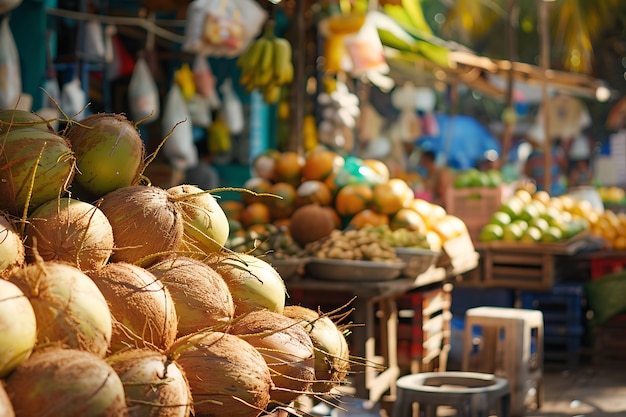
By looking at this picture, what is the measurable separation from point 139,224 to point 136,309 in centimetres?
27

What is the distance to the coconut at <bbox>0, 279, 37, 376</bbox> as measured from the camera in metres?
1.26

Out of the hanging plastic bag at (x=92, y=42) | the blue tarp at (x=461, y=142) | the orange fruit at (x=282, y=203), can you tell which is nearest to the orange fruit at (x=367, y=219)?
the orange fruit at (x=282, y=203)

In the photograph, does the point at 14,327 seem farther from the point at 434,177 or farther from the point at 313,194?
the point at 434,177

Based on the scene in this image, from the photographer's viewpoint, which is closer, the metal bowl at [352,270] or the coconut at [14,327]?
the coconut at [14,327]

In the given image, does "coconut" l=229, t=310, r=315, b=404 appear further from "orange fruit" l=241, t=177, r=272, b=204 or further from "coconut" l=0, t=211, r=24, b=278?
"orange fruit" l=241, t=177, r=272, b=204

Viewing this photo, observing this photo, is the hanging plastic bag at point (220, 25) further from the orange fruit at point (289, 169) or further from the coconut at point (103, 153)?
the coconut at point (103, 153)

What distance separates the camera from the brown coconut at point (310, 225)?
4.96 meters

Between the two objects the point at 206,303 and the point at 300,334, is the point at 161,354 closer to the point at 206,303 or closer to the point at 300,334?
the point at 206,303

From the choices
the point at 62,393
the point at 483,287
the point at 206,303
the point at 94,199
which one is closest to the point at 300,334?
the point at 206,303

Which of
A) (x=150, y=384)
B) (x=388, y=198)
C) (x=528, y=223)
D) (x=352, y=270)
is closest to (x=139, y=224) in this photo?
(x=150, y=384)

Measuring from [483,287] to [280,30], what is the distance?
4057 millimetres

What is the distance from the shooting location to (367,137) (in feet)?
43.1

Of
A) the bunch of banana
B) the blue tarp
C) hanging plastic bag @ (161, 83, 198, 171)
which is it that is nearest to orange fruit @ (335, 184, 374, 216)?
the bunch of banana

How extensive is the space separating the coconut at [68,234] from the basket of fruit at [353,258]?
2.83m
